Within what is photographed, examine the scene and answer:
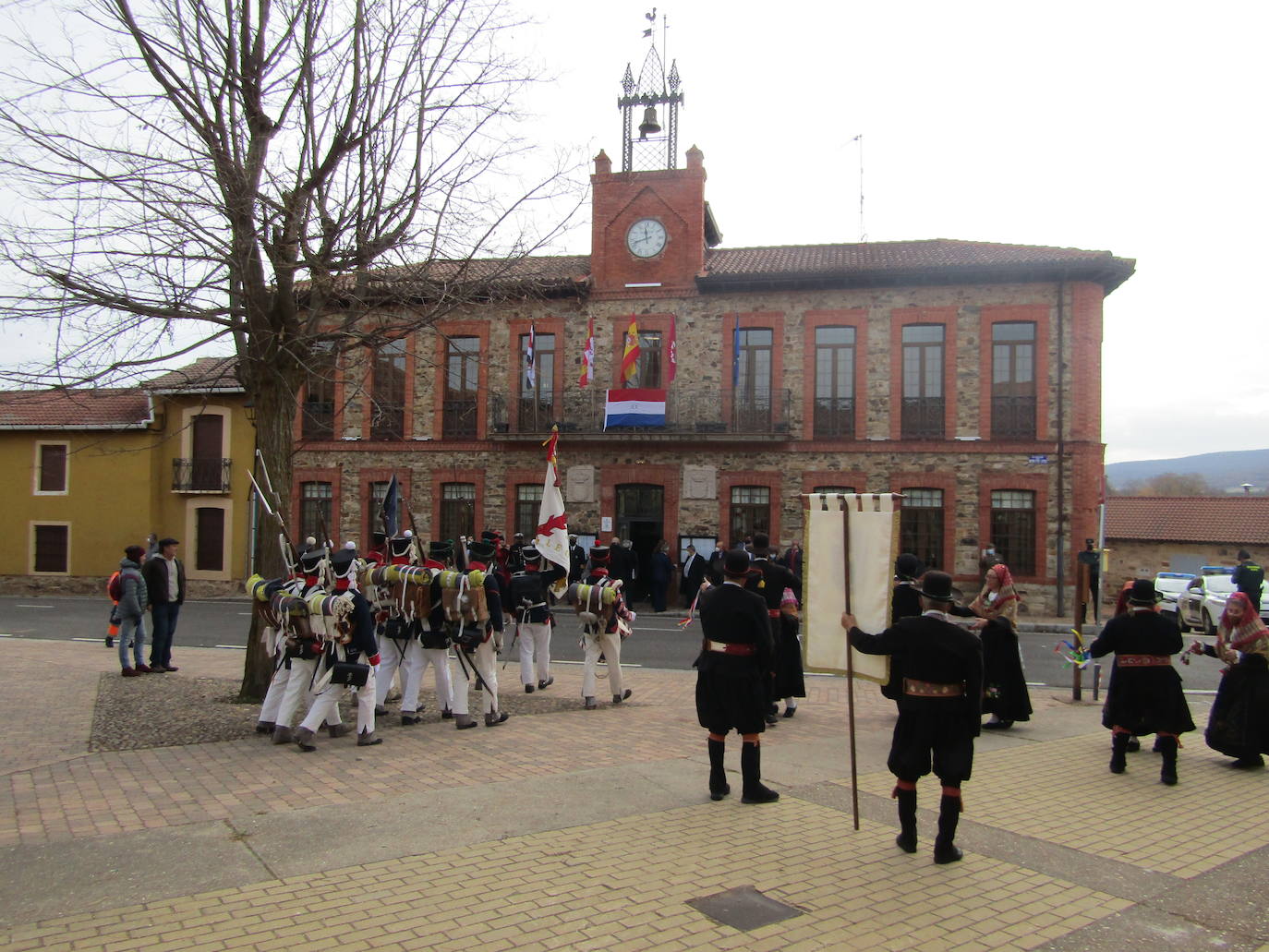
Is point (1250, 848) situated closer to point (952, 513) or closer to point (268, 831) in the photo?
point (268, 831)

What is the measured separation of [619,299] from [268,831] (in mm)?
21448

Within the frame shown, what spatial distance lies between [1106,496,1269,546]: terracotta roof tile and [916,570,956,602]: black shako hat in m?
30.0

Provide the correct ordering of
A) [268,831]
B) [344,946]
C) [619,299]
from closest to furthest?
[344,946], [268,831], [619,299]

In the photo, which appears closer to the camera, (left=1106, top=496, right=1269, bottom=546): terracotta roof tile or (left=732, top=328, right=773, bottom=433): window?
(left=732, top=328, right=773, bottom=433): window

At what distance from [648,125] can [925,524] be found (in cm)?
1383

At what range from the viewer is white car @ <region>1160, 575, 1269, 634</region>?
19.8 meters

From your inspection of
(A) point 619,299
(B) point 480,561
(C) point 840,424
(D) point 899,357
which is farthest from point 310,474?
(B) point 480,561

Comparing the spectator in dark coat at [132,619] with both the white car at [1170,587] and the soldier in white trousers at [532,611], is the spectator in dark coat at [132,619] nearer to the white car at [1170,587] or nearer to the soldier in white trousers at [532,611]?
the soldier in white trousers at [532,611]

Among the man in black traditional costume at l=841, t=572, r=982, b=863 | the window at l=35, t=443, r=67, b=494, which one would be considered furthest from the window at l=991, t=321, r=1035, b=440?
the window at l=35, t=443, r=67, b=494

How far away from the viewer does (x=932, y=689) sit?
5625mm

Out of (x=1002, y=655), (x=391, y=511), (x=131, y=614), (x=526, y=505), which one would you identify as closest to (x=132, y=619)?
(x=131, y=614)

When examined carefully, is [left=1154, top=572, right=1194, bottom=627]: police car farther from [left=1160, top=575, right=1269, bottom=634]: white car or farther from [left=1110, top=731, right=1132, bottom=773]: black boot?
[left=1110, top=731, right=1132, bottom=773]: black boot

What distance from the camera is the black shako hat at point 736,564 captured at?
21.5ft

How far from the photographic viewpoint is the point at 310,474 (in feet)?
91.3
